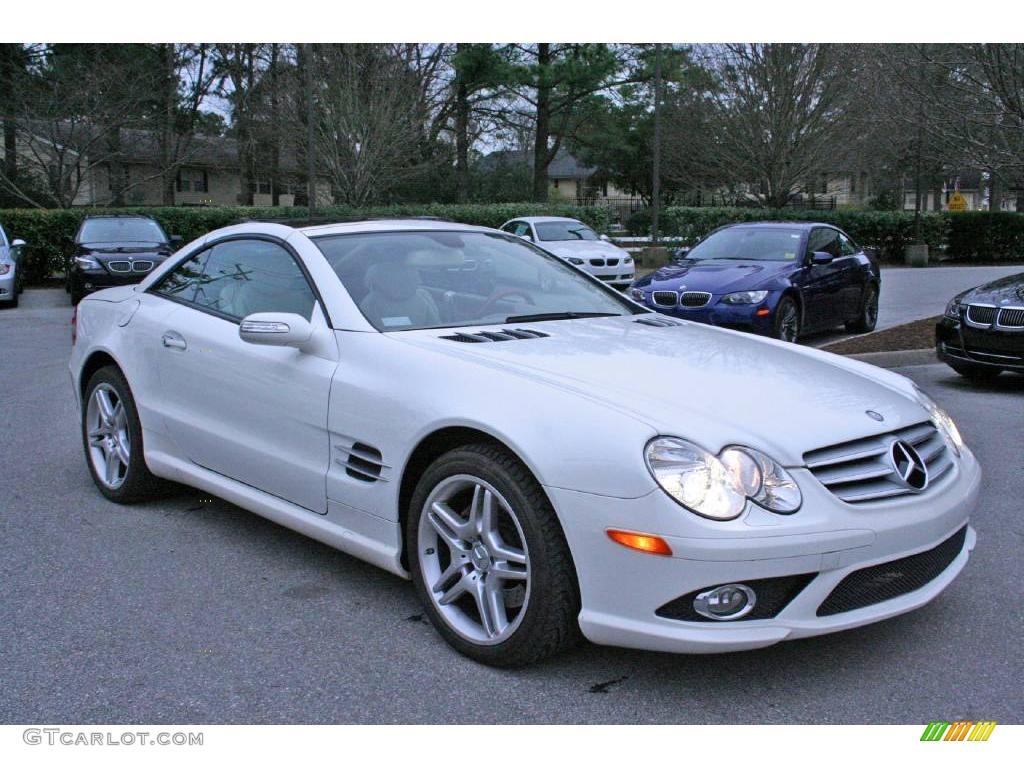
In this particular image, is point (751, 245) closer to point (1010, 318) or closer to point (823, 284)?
point (823, 284)

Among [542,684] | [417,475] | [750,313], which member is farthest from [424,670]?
[750,313]

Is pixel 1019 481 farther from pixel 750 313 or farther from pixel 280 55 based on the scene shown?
pixel 280 55

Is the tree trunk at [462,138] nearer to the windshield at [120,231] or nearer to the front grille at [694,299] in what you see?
the windshield at [120,231]

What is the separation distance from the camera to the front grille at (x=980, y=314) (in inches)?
350

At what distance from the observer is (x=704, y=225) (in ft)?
96.6

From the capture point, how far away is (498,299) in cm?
462

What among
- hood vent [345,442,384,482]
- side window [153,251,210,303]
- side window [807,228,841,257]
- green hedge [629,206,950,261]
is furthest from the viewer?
green hedge [629,206,950,261]

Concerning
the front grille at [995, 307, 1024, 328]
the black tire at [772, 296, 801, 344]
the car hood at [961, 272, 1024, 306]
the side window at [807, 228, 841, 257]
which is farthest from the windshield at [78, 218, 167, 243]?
the front grille at [995, 307, 1024, 328]

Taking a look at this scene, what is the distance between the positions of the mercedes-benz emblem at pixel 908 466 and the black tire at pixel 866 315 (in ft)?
33.3

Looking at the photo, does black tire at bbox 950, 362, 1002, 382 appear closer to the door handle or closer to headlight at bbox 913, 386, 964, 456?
headlight at bbox 913, 386, 964, 456

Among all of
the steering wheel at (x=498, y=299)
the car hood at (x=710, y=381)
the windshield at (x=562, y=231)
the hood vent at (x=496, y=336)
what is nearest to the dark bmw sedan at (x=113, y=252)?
the windshield at (x=562, y=231)

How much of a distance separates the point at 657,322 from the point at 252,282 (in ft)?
6.03

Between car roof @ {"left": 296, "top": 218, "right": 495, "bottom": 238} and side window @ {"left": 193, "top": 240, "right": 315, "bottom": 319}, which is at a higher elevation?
car roof @ {"left": 296, "top": 218, "right": 495, "bottom": 238}

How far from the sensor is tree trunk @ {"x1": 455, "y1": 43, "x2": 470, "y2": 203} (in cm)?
3594
